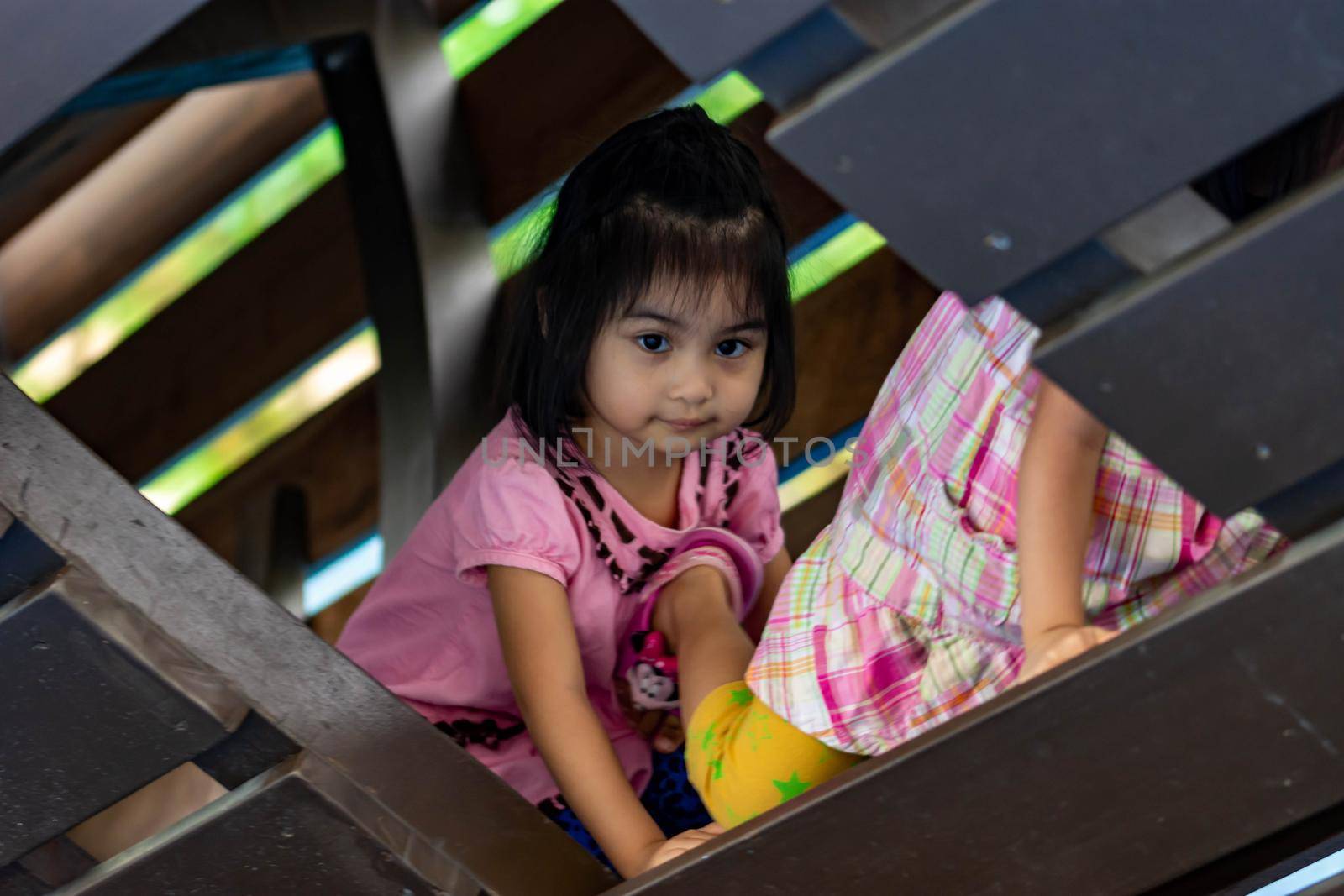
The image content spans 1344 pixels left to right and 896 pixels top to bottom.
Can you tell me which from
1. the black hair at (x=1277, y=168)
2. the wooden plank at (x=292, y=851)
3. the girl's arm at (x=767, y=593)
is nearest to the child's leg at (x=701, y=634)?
the girl's arm at (x=767, y=593)

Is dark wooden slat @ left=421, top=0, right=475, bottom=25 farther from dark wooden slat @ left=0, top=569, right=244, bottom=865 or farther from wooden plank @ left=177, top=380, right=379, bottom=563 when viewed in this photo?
dark wooden slat @ left=0, top=569, right=244, bottom=865

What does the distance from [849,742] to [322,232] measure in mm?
1429

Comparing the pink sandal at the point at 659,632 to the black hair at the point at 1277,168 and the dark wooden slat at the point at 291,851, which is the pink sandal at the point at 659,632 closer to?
the dark wooden slat at the point at 291,851

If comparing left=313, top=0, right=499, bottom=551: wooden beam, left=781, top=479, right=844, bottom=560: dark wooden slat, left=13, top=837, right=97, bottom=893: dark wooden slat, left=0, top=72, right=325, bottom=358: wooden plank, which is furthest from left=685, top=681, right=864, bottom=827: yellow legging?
left=0, top=72, right=325, bottom=358: wooden plank

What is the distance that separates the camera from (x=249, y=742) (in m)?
0.82

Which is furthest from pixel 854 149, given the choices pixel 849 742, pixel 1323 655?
pixel 849 742

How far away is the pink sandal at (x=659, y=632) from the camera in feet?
4.33

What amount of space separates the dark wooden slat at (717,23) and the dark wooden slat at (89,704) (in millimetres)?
412

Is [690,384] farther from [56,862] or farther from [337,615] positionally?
[337,615]

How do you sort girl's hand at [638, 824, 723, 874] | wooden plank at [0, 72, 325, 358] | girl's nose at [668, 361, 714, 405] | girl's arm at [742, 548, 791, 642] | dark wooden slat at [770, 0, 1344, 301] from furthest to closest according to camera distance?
wooden plank at [0, 72, 325, 358] → girl's arm at [742, 548, 791, 642] → girl's nose at [668, 361, 714, 405] → girl's hand at [638, 824, 723, 874] → dark wooden slat at [770, 0, 1344, 301]

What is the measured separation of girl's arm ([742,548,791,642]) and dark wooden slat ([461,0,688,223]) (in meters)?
0.74

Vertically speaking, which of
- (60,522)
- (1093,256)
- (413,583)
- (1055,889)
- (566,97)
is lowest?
(1055,889)

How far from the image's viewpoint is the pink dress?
4.05 ft

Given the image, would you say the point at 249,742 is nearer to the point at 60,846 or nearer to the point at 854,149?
the point at 60,846
